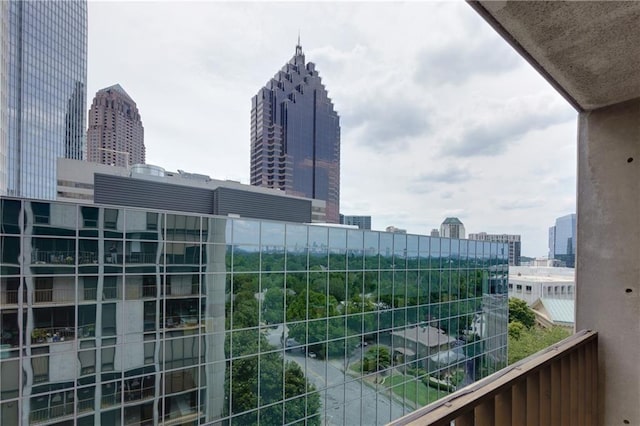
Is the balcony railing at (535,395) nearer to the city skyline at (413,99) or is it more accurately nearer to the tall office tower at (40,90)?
the city skyline at (413,99)

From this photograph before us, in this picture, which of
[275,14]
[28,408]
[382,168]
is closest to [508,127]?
[275,14]

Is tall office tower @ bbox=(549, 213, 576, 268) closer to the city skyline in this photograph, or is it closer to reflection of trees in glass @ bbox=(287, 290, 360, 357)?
the city skyline

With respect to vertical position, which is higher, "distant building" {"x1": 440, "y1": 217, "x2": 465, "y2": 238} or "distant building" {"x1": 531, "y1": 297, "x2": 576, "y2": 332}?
"distant building" {"x1": 440, "y1": 217, "x2": 465, "y2": 238}

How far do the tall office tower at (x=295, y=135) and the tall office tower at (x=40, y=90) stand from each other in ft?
91.6

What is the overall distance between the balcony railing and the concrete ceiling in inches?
41.0

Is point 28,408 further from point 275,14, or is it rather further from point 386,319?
point 275,14

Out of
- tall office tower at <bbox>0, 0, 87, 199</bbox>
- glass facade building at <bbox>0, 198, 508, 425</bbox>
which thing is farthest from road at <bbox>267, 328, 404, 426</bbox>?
tall office tower at <bbox>0, 0, 87, 199</bbox>

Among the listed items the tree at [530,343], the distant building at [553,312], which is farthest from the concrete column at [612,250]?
the distant building at [553,312]

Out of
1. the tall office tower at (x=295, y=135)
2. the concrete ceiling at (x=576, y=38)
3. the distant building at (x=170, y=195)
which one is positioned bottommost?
the concrete ceiling at (x=576, y=38)

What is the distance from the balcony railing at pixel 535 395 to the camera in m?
0.68

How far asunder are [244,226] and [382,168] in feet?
77.6

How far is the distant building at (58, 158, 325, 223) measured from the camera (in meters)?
16.8

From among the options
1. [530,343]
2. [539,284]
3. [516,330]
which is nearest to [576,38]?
[530,343]

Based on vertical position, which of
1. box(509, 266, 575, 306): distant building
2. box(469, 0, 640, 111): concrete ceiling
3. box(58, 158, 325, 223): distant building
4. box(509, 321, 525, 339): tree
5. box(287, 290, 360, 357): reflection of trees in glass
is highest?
box(58, 158, 325, 223): distant building
